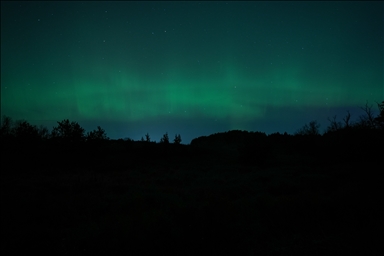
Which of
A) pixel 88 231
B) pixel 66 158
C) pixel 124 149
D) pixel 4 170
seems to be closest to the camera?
pixel 88 231

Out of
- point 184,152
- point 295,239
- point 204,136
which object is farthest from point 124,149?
point 204,136

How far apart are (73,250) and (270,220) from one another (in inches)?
265

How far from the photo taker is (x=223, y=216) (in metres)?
8.84

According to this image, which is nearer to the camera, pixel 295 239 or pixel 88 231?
pixel 295 239

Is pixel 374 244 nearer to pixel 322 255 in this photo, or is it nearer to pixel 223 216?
pixel 322 255

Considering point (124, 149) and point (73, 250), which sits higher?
point (124, 149)

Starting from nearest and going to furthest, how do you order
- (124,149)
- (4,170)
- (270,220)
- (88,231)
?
(88,231), (270,220), (4,170), (124,149)

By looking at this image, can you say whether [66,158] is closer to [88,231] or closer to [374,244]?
[88,231]

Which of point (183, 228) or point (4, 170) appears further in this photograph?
point (4, 170)

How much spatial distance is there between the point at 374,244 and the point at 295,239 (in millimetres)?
1972

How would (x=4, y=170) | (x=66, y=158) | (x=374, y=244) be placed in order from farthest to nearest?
(x=66, y=158), (x=4, y=170), (x=374, y=244)

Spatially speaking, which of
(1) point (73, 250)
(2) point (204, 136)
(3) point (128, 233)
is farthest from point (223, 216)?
(2) point (204, 136)

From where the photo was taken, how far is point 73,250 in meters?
6.95

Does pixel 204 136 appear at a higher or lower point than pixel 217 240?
higher
